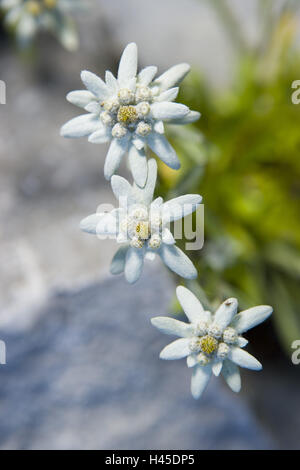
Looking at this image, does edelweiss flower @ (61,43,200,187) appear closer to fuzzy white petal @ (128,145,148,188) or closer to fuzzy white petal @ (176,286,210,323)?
fuzzy white petal @ (128,145,148,188)

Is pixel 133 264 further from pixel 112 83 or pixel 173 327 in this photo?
pixel 112 83

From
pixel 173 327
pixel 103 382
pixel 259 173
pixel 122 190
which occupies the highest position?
pixel 259 173

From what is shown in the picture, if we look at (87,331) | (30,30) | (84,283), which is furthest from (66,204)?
(30,30)

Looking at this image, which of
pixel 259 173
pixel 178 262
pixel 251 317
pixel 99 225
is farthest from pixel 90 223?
pixel 259 173

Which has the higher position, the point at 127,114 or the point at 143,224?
the point at 127,114

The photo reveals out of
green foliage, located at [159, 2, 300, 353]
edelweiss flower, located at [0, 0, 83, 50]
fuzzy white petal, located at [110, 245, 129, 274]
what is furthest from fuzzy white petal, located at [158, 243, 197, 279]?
edelweiss flower, located at [0, 0, 83, 50]
